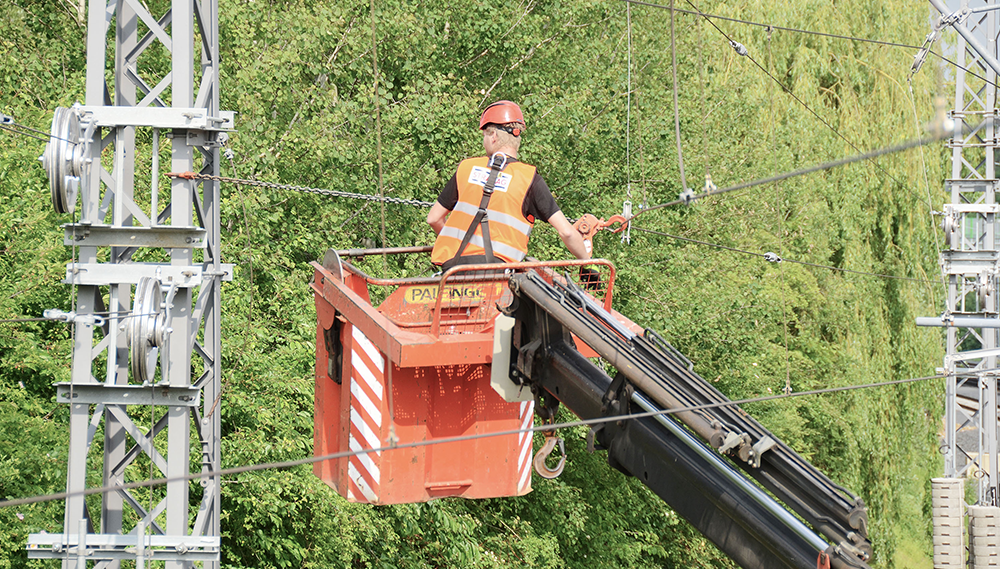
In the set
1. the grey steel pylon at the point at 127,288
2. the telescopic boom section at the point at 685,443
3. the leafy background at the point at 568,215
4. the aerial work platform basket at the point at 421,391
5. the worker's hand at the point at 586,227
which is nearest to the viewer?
the telescopic boom section at the point at 685,443

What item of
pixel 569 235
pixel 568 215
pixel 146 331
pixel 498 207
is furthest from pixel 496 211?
pixel 568 215

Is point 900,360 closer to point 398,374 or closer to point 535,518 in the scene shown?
point 535,518

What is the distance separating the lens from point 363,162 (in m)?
13.9

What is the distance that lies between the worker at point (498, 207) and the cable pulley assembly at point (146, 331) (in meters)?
1.65

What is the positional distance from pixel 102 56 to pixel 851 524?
4.42m

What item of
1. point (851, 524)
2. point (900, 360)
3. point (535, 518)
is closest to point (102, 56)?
point (851, 524)

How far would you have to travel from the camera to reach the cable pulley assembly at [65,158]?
597cm

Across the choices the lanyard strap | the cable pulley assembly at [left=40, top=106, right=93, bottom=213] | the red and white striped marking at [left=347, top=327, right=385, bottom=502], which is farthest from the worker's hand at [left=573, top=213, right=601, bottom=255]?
the cable pulley assembly at [left=40, top=106, right=93, bottom=213]

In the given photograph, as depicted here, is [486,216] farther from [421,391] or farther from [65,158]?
[65,158]

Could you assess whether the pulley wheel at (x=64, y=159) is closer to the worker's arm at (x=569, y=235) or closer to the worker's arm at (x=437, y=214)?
the worker's arm at (x=437, y=214)

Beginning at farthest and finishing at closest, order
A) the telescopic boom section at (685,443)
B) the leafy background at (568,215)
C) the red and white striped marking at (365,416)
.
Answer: the leafy background at (568,215) → the red and white striped marking at (365,416) → the telescopic boom section at (685,443)

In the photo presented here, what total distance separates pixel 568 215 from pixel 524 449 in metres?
9.56

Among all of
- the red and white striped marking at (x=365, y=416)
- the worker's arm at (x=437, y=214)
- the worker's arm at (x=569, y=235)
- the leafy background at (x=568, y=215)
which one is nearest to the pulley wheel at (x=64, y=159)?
the red and white striped marking at (x=365, y=416)

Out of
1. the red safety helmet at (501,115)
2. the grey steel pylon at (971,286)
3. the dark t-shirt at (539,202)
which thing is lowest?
the grey steel pylon at (971,286)
